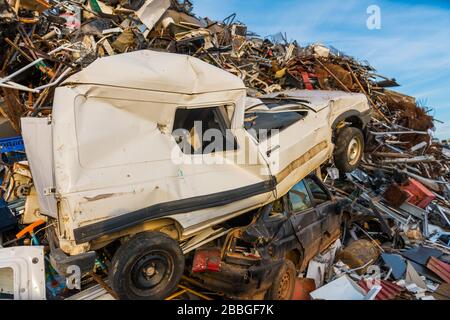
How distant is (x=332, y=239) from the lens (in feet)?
17.0

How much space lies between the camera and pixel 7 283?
286cm

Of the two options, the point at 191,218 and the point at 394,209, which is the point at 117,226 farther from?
the point at 394,209

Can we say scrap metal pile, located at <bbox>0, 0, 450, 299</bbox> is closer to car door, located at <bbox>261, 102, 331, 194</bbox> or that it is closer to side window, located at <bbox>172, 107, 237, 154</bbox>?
car door, located at <bbox>261, 102, 331, 194</bbox>

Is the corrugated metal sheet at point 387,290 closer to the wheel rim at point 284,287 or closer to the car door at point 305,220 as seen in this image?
the car door at point 305,220

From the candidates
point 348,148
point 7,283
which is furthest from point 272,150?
point 7,283

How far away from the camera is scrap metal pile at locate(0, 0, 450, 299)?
18.1 feet

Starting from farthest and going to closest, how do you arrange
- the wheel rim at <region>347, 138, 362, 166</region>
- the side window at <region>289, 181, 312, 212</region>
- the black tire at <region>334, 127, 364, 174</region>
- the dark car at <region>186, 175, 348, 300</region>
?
the wheel rim at <region>347, 138, 362, 166</region>
the black tire at <region>334, 127, 364, 174</region>
the side window at <region>289, 181, 312, 212</region>
the dark car at <region>186, 175, 348, 300</region>

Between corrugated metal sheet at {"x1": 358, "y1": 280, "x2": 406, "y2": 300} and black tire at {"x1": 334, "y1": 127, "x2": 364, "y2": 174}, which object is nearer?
corrugated metal sheet at {"x1": 358, "y1": 280, "x2": 406, "y2": 300}

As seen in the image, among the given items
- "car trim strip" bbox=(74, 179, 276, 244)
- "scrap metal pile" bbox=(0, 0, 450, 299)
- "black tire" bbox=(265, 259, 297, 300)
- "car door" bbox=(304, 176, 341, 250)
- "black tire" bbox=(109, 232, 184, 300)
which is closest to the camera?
"car trim strip" bbox=(74, 179, 276, 244)

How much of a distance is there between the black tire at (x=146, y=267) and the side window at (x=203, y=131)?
91 cm

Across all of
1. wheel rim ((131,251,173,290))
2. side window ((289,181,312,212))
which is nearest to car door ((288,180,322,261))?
side window ((289,181,312,212))

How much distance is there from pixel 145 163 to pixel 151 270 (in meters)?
0.94

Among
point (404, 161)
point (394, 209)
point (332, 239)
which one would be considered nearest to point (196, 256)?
point (332, 239)

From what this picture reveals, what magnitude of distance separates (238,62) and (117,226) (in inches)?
358
